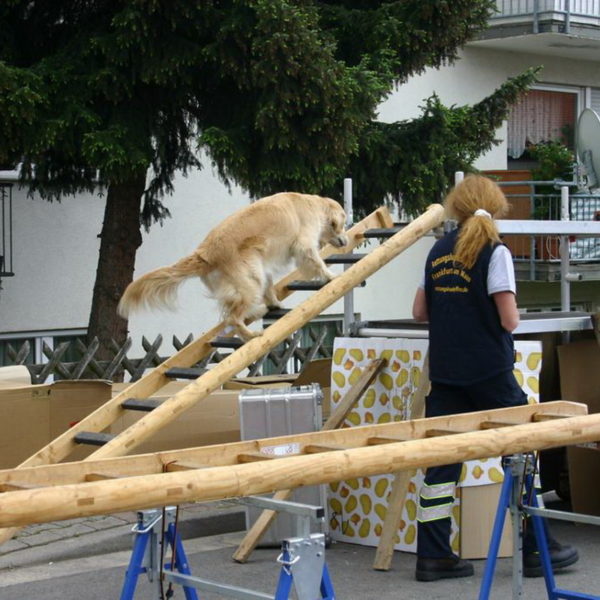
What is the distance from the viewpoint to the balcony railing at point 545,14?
17172 millimetres

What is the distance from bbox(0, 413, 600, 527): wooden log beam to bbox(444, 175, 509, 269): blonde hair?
1762 mm

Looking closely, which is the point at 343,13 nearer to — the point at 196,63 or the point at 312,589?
the point at 196,63

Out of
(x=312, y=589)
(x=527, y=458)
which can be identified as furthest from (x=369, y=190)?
(x=312, y=589)

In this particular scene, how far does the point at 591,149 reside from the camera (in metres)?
9.90

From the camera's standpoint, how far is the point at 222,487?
3.04 meters

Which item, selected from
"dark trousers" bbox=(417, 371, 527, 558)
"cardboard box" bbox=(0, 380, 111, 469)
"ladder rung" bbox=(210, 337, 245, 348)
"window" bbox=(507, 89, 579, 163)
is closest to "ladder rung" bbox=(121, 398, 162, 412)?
"ladder rung" bbox=(210, 337, 245, 348)

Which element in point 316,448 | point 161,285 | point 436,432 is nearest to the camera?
point 316,448

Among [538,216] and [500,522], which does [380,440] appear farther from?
[538,216]

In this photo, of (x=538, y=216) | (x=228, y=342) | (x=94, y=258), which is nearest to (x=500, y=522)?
(x=228, y=342)

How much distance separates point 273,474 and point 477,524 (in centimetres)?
324

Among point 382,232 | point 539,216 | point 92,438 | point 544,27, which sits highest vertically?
point 544,27

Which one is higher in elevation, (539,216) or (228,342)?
(539,216)

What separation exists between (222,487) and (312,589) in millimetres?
581

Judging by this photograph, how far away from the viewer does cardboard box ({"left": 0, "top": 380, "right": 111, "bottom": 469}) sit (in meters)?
7.09
